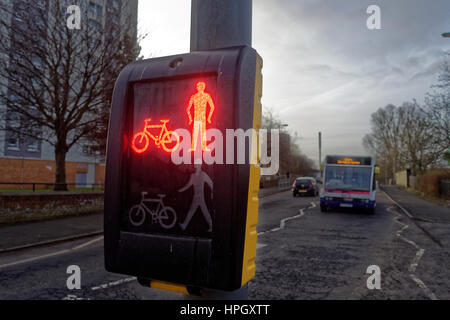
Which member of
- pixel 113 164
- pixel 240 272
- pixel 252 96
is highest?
pixel 252 96

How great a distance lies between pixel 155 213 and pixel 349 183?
54.1 feet

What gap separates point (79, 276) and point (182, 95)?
17.0 feet

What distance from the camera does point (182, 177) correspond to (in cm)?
133

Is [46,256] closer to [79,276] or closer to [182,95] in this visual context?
[79,276]

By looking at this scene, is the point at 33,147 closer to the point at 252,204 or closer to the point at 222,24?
the point at 222,24

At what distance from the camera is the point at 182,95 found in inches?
53.7

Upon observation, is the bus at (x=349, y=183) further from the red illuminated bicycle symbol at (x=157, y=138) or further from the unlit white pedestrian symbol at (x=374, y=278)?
the red illuminated bicycle symbol at (x=157, y=138)

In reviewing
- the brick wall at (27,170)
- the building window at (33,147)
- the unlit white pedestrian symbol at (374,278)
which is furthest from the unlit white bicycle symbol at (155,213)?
the building window at (33,147)

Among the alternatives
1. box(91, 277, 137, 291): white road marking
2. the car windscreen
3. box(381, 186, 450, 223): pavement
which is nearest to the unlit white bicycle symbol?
box(91, 277, 137, 291): white road marking

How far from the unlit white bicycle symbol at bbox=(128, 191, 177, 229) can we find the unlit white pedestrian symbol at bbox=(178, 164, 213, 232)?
0.06 meters

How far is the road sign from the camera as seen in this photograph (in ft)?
4.02

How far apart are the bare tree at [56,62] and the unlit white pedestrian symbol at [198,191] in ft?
49.3

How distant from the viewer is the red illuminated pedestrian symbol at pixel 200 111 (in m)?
1.30
